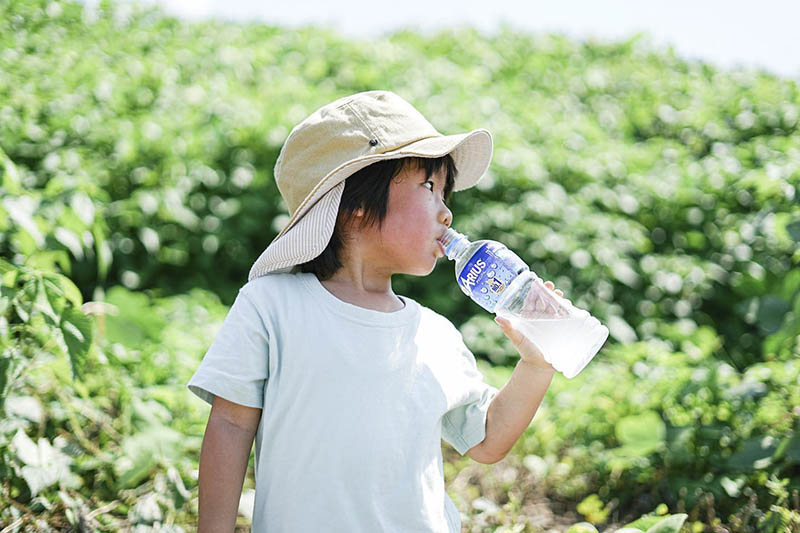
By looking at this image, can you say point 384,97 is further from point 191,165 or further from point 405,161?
point 191,165

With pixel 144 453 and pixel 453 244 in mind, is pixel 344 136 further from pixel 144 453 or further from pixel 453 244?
pixel 144 453

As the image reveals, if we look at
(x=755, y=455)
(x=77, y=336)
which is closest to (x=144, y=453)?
(x=77, y=336)

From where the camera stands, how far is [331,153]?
5.73ft

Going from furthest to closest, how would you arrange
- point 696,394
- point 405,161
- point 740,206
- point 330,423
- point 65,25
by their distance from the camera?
point 65,25
point 740,206
point 696,394
point 405,161
point 330,423

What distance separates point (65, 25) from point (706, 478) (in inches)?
193

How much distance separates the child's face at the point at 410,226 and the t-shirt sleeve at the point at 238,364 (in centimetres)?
31

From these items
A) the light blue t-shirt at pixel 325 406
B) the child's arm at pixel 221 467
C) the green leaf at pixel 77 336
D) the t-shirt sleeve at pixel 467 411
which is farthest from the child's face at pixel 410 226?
the green leaf at pixel 77 336

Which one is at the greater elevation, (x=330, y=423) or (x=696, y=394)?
(x=330, y=423)

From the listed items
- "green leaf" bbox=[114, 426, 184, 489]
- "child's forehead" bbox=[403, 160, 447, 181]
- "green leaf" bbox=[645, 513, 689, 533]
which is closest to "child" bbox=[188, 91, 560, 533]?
"child's forehead" bbox=[403, 160, 447, 181]

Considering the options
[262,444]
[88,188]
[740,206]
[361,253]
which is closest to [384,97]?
[361,253]

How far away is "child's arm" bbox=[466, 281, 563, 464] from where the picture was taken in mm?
1805

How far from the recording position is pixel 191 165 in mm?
4332

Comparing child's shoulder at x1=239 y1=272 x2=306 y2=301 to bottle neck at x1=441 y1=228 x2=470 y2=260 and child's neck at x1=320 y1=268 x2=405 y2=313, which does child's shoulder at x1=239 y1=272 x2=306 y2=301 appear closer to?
child's neck at x1=320 y1=268 x2=405 y2=313

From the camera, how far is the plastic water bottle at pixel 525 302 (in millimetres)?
1748
